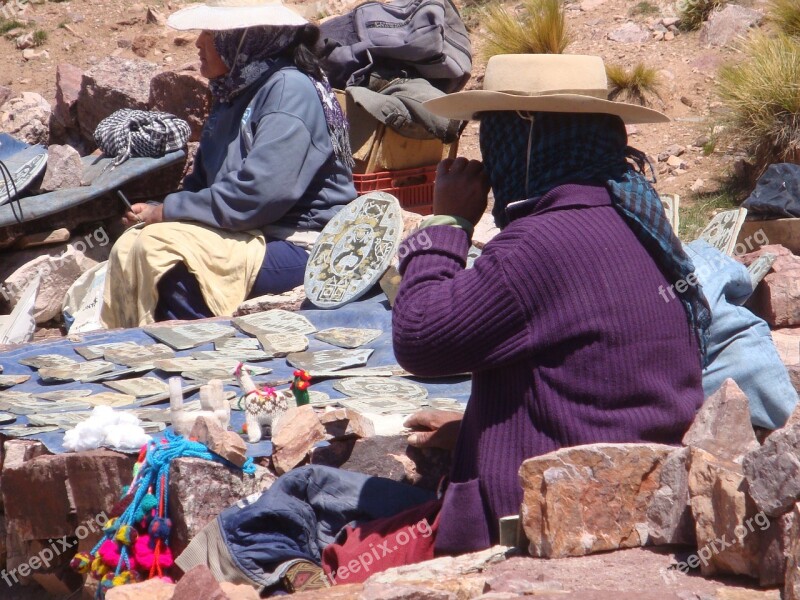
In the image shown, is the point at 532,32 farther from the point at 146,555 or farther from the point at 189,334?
the point at 146,555

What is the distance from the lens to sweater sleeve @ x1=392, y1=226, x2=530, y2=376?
7.69 ft

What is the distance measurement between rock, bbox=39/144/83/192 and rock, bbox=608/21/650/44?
5343 mm

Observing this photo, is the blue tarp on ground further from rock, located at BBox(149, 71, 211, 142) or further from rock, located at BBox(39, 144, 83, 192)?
rock, located at BBox(149, 71, 211, 142)

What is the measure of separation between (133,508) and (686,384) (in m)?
1.61

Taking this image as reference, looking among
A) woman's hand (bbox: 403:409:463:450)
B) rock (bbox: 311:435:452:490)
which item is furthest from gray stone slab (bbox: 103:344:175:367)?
woman's hand (bbox: 403:409:463:450)

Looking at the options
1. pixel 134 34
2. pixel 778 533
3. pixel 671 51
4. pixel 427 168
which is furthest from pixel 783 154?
pixel 134 34

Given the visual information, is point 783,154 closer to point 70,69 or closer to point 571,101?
point 571,101

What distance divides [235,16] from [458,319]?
3.63 metres

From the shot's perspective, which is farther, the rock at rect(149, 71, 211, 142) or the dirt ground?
the dirt ground

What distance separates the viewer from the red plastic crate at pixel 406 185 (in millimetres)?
7301

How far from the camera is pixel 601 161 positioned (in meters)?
2.54

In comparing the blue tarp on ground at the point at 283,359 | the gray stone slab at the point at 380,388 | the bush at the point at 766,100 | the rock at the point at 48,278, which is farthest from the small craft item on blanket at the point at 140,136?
the bush at the point at 766,100

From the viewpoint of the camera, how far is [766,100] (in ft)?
24.7

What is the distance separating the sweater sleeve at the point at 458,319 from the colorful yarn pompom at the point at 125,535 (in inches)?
44.0
